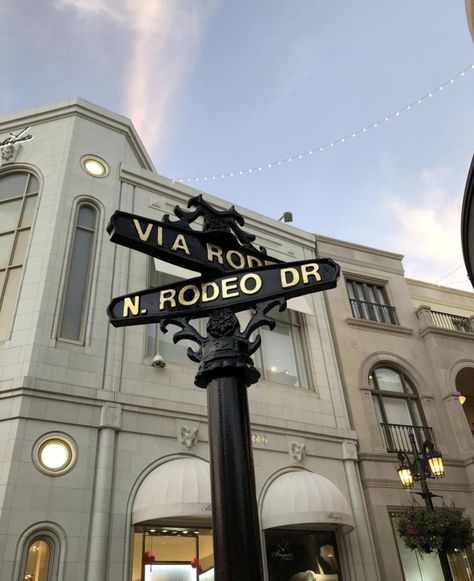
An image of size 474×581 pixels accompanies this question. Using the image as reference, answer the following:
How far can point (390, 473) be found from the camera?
1515cm

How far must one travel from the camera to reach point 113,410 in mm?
11562

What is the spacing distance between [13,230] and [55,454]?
6494 millimetres

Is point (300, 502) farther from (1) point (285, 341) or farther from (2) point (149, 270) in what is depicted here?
(2) point (149, 270)

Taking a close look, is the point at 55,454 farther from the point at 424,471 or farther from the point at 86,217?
the point at 424,471

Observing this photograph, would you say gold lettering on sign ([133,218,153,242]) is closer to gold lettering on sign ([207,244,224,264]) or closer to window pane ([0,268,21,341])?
gold lettering on sign ([207,244,224,264])

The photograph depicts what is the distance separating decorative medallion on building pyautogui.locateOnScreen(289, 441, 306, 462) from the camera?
13.9 m

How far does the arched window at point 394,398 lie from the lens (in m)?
16.9

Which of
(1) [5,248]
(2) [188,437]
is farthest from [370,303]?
(1) [5,248]

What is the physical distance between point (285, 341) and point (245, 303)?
40.1 ft

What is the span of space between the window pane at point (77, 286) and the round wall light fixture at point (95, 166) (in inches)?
83.6

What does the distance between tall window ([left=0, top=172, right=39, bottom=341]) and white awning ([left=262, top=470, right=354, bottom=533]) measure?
7683 mm

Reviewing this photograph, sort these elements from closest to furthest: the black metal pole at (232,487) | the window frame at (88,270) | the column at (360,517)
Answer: the black metal pole at (232,487), the window frame at (88,270), the column at (360,517)

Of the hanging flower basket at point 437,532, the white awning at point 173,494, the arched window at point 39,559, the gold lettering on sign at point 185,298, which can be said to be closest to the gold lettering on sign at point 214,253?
the gold lettering on sign at point 185,298

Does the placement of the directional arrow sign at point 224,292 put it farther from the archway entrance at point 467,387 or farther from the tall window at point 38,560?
the archway entrance at point 467,387
